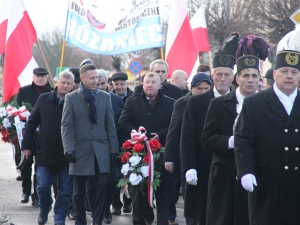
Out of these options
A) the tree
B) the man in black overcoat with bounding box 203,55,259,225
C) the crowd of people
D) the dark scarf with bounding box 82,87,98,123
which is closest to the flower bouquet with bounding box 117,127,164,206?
the crowd of people

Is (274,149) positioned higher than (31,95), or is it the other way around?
(31,95)

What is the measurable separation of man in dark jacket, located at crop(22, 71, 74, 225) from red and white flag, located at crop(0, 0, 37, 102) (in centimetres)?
383

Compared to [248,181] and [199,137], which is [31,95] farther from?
[248,181]

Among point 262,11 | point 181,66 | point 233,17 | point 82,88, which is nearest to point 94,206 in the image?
point 82,88

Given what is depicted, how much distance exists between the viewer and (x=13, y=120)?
13547 millimetres

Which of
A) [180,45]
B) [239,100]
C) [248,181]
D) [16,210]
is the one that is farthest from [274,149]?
[180,45]

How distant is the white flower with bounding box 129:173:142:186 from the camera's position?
423 inches

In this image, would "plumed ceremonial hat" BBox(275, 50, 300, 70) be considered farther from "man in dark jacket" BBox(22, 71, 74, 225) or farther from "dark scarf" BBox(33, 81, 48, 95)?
"dark scarf" BBox(33, 81, 48, 95)

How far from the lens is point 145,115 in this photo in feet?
37.2

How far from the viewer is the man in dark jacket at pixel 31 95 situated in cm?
1299

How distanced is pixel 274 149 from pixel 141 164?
3849mm

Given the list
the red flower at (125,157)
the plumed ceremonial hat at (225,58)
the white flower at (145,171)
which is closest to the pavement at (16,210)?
the white flower at (145,171)

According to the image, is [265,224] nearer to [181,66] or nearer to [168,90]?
[168,90]

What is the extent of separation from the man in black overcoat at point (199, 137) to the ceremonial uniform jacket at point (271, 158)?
1.46m
